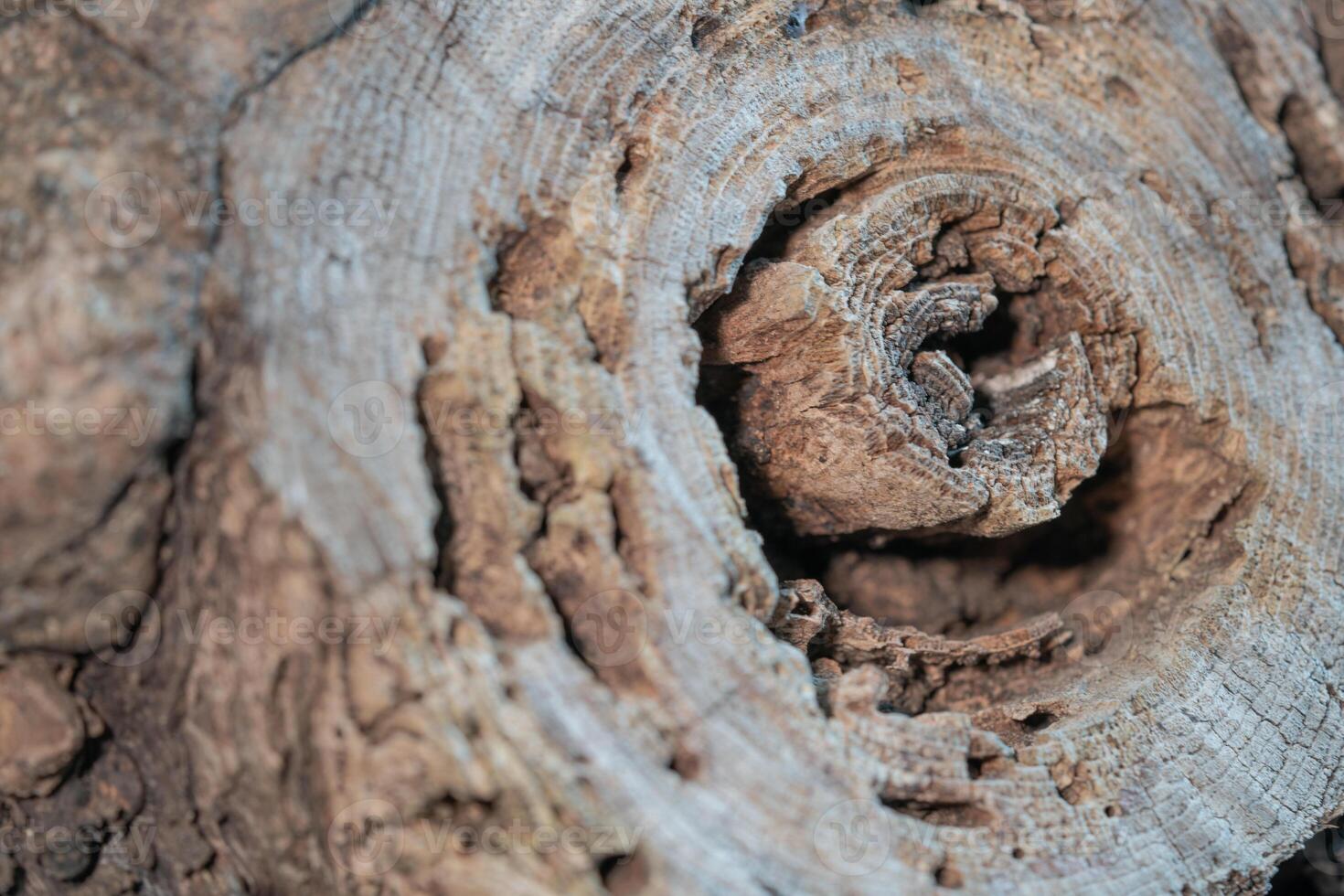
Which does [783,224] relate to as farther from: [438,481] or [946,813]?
[946,813]

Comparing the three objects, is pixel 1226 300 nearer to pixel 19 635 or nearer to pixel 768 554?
pixel 768 554

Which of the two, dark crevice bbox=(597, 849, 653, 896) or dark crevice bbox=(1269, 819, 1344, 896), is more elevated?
dark crevice bbox=(1269, 819, 1344, 896)

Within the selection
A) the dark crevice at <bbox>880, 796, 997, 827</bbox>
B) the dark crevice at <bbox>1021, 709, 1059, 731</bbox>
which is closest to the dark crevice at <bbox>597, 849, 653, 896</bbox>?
the dark crevice at <bbox>880, 796, 997, 827</bbox>

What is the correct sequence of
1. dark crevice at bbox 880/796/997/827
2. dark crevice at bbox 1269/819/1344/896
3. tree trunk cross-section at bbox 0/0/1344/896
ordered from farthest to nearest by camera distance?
dark crevice at bbox 1269/819/1344/896
dark crevice at bbox 880/796/997/827
tree trunk cross-section at bbox 0/0/1344/896

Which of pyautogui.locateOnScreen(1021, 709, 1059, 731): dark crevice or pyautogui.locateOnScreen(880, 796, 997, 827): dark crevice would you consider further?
pyautogui.locateOnScreen(1021, 709, 1059, 731): dark crevice

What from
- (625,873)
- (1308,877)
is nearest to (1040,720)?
(625,873)

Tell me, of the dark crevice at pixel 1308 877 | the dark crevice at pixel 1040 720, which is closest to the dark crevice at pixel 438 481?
the dark crevice at pixel 1040 720

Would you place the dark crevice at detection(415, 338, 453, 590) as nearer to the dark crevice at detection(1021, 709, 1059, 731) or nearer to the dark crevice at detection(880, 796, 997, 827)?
the dark crevice at detection(880, 796, 997, 827)

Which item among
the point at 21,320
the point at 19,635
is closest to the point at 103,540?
the point at 19,635
